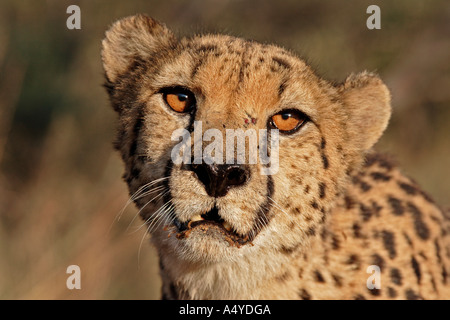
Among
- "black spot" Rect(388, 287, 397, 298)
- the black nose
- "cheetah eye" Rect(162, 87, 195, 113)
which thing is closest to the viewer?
the black nose

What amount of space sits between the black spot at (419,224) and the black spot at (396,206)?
2.5 inches

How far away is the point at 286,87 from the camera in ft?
10.0

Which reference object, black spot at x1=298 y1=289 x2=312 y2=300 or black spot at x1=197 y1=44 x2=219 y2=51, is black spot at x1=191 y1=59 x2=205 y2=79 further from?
black spot at x1=298 y1=289 x2=312 y2=300

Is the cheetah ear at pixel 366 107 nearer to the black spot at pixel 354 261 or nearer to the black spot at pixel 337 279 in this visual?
the black spot at pixel 354 261

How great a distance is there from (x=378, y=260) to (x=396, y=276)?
0.11 m

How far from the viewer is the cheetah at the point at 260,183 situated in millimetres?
2795

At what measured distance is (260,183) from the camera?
9.08ft

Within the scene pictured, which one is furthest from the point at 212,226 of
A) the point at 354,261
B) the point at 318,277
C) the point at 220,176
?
the point at 354,261

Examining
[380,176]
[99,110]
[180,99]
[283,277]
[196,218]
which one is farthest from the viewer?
[99,110]

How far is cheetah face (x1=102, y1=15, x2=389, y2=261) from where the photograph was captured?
2.73 m

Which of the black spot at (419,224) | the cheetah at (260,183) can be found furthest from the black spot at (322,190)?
the black spot at (419,224)

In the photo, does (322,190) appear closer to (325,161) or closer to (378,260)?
(325,161)

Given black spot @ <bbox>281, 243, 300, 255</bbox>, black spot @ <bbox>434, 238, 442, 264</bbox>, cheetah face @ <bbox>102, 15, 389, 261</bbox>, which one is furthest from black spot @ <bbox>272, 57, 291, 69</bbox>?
black spot @ <bbox>434, 238, 442, 264</bbox>

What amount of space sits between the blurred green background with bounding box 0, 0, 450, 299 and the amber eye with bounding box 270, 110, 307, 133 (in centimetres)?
60
